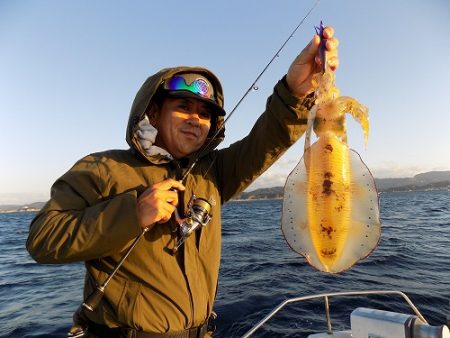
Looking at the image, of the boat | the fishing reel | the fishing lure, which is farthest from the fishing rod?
the boat

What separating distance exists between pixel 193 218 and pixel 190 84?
1.39 meters

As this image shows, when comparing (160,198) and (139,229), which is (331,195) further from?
(139,229)

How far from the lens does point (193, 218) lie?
291 centimetres

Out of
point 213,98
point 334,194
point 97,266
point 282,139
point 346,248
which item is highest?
point 213,98

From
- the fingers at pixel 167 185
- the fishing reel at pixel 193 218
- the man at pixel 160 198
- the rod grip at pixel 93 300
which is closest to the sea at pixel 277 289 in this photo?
the man at pixel 160 198

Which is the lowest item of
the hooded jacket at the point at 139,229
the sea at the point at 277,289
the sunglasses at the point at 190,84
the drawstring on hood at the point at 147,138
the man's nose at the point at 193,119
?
the sea at the point at 277,289

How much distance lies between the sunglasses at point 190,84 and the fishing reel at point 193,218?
1.13 m

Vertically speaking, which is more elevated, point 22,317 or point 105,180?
point 105,180

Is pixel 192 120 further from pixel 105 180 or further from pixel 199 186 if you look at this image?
pixel 105 180

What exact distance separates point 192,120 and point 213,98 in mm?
400

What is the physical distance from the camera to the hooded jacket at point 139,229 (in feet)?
8.31

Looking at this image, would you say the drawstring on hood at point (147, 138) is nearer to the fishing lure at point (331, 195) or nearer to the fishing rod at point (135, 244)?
the fishing rod at point (135, 244)

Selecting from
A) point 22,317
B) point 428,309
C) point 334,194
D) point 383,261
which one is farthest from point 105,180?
point 383,261

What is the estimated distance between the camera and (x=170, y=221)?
300cm
